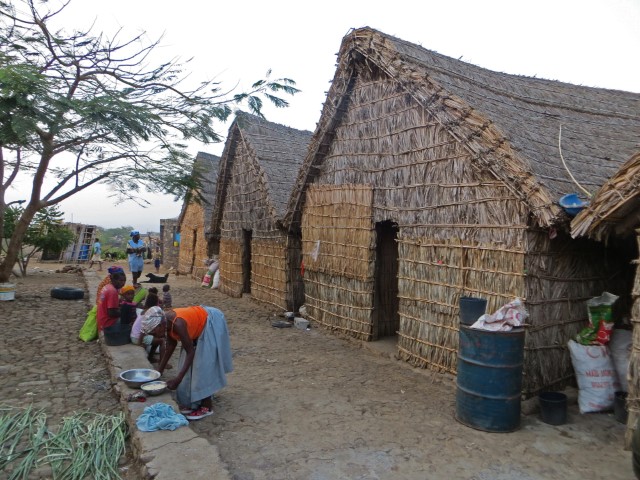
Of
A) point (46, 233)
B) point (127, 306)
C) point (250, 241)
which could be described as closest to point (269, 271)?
point (250, 241)

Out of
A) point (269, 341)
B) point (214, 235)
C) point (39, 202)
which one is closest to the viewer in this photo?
point (269, 341)

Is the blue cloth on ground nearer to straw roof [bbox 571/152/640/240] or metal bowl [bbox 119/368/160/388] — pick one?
metal bowl [bbox 119/368/160/388]

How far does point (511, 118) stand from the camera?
19.9ft

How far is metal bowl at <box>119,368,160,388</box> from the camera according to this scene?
5.02 metres

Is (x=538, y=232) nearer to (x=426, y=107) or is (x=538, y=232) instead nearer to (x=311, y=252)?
(x=426, y=107)

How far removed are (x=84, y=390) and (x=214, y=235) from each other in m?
10.9

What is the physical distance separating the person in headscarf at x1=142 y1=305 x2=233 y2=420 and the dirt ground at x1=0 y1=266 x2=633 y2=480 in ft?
0.84

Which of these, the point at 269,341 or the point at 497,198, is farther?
the point at 269,341

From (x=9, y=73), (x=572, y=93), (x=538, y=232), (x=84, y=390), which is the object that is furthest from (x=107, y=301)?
(x=572, y=93)

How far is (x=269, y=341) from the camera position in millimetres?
8344

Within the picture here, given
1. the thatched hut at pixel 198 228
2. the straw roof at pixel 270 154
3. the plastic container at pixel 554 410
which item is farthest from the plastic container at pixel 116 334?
the thatched hut at pixel 198 228

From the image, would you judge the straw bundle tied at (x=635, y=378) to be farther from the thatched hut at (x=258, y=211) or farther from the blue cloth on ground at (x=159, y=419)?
the thatched hut at (x=258, y=211)

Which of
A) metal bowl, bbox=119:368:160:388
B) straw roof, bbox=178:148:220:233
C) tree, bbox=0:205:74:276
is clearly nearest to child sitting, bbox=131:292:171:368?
metal bowl, bbox=119:368:160:388

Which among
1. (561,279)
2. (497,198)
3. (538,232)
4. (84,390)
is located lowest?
(84,390)
